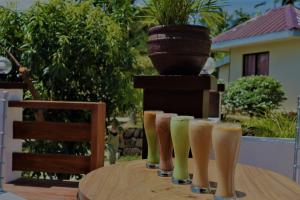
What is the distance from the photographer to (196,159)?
58.9 inches

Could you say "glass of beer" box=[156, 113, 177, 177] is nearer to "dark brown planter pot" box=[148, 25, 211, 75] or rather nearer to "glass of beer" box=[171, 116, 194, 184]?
"glass of beer" box=[171, 116, 194, 184]

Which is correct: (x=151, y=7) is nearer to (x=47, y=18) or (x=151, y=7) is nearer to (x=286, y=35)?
(x=47, y=18)

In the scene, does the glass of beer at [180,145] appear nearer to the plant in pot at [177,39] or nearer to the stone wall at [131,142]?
the plant in pot at [177,39]

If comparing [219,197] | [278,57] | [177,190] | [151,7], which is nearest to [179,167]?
[177,190]

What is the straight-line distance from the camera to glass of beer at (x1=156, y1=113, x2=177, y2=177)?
5.57 feet

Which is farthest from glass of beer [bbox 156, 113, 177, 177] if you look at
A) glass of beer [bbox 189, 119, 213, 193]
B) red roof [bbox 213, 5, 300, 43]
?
red roof [bbox 213, 5, 300, 43]

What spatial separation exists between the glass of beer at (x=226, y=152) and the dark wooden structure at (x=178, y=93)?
1.17 m

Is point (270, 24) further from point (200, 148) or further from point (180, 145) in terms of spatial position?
point (200, 148)

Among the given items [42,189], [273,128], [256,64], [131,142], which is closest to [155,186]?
[42,189]

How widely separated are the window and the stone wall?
4.38 meters

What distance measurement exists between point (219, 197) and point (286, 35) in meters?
9.45

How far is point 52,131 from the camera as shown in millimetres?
3055

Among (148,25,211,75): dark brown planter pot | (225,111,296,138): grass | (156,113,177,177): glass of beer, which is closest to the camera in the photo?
(156,113,177,177): glass of beer

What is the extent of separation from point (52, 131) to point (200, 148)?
1.82 m
